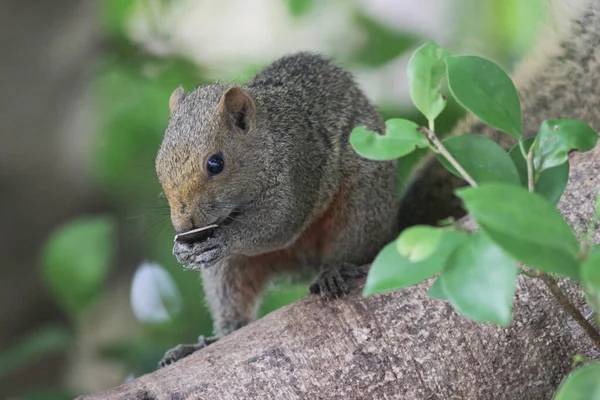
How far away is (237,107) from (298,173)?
19cm

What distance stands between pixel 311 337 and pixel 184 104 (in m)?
0.59

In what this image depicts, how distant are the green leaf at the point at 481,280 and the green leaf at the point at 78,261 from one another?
50.5 inches

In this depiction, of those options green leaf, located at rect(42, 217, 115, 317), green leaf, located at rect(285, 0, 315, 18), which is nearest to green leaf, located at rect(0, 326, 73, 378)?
green leaf, located at rect(42, 217, 115, 317)

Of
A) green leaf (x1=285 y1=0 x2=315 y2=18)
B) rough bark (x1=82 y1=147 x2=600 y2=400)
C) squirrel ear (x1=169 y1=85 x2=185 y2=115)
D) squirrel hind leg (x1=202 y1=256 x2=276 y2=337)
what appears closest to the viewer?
rough bark (x1=82 y1=147 x2=600 y2=400)

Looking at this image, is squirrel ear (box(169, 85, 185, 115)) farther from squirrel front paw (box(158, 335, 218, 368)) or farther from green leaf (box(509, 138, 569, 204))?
green leaf (box(509, 138, 569, 204))

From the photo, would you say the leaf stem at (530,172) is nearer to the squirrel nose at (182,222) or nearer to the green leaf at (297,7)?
the squirrel nose at (182,222)

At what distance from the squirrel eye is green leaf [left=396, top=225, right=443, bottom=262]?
0.81 meters

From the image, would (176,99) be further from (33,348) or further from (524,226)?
(524,226)

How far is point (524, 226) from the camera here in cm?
55

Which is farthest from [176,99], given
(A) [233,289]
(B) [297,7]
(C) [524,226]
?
(C) [524,226]

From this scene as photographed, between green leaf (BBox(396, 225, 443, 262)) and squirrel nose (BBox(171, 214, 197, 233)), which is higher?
green leaf (BBox(396, 225, 443, 262))

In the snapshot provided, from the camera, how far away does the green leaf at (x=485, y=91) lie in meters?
0.78

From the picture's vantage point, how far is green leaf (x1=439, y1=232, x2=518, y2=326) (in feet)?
1.95

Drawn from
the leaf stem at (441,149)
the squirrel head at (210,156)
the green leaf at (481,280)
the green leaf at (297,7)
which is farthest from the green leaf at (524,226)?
the green leaf at (297,7)
